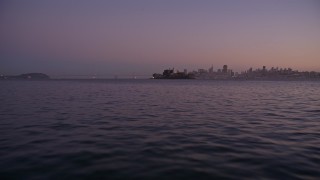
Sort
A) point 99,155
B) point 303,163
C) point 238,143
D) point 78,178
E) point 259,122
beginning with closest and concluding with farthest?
point 78,178 < point 303,163 < point 99,155 < point 238,143 < point 259,122

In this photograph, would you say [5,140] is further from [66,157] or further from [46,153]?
[66,157]

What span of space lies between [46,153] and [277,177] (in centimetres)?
879

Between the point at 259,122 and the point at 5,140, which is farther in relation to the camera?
the point at 259,122

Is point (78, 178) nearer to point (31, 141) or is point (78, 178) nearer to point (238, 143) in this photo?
point (31, 141)

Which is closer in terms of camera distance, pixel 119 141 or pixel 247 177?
pixel 247 177

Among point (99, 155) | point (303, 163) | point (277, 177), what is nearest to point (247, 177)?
point (277, 177)

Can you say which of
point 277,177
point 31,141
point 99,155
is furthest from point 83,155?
point 277,177

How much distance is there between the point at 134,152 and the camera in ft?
40.1

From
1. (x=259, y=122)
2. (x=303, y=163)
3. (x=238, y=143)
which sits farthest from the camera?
(x=259, y=122)

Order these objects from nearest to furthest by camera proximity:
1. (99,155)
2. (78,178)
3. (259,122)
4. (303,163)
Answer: (78,178) → (303,163) → (99,155) → (259,122)

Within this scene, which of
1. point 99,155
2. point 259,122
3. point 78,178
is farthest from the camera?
point 259,122

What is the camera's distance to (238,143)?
13.8 meters

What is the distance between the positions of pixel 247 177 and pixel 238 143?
476cm

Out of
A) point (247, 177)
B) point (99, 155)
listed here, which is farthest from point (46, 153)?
point (247, 177)
